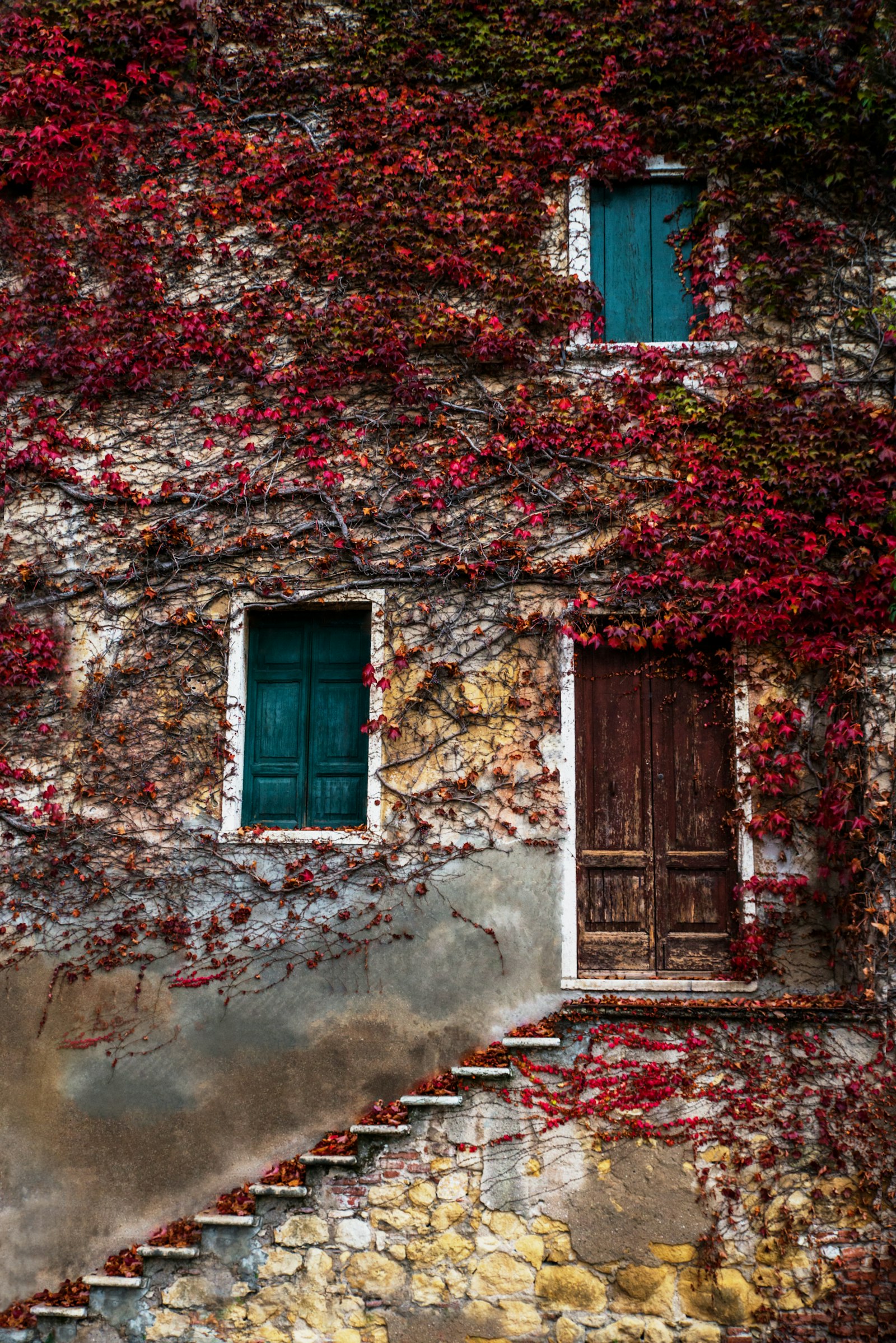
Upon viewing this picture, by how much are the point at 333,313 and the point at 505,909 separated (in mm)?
4105

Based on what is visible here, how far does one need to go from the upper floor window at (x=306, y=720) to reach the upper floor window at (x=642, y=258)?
274cm

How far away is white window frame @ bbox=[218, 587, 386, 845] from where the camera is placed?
621cm

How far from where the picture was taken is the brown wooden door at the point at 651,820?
613 centimetres

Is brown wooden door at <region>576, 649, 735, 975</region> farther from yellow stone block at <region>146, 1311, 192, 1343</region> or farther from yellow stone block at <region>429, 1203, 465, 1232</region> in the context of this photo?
yellow stone block at <region>146, 1311, 192, 1343</region>

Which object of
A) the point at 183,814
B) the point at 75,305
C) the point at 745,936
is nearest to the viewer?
the point at 745,936

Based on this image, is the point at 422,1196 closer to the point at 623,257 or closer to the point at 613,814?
the point at 613,814

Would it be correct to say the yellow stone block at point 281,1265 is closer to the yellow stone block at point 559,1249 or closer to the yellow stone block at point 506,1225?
the yellow stone block at point 506,1225

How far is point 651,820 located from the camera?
623cm

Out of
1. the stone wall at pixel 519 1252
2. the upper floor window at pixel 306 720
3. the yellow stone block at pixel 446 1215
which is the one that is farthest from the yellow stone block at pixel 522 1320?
the upper floor window at pixel 306 720

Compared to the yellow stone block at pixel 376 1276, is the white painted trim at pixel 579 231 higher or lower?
higher

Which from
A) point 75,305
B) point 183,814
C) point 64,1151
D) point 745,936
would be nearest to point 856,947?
point 745,936

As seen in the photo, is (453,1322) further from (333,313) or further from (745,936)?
(333,313)

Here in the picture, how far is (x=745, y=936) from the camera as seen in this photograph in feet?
19.2

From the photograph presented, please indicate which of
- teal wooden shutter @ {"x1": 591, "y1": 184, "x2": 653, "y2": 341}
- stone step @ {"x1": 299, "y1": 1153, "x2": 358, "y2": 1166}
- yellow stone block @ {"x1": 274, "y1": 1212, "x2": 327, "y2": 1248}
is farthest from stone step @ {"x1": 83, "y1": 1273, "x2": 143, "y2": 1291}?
teal wooden shutter @ {"x1": 591, "y1": 184, "x2": 653, "y2": 341}
